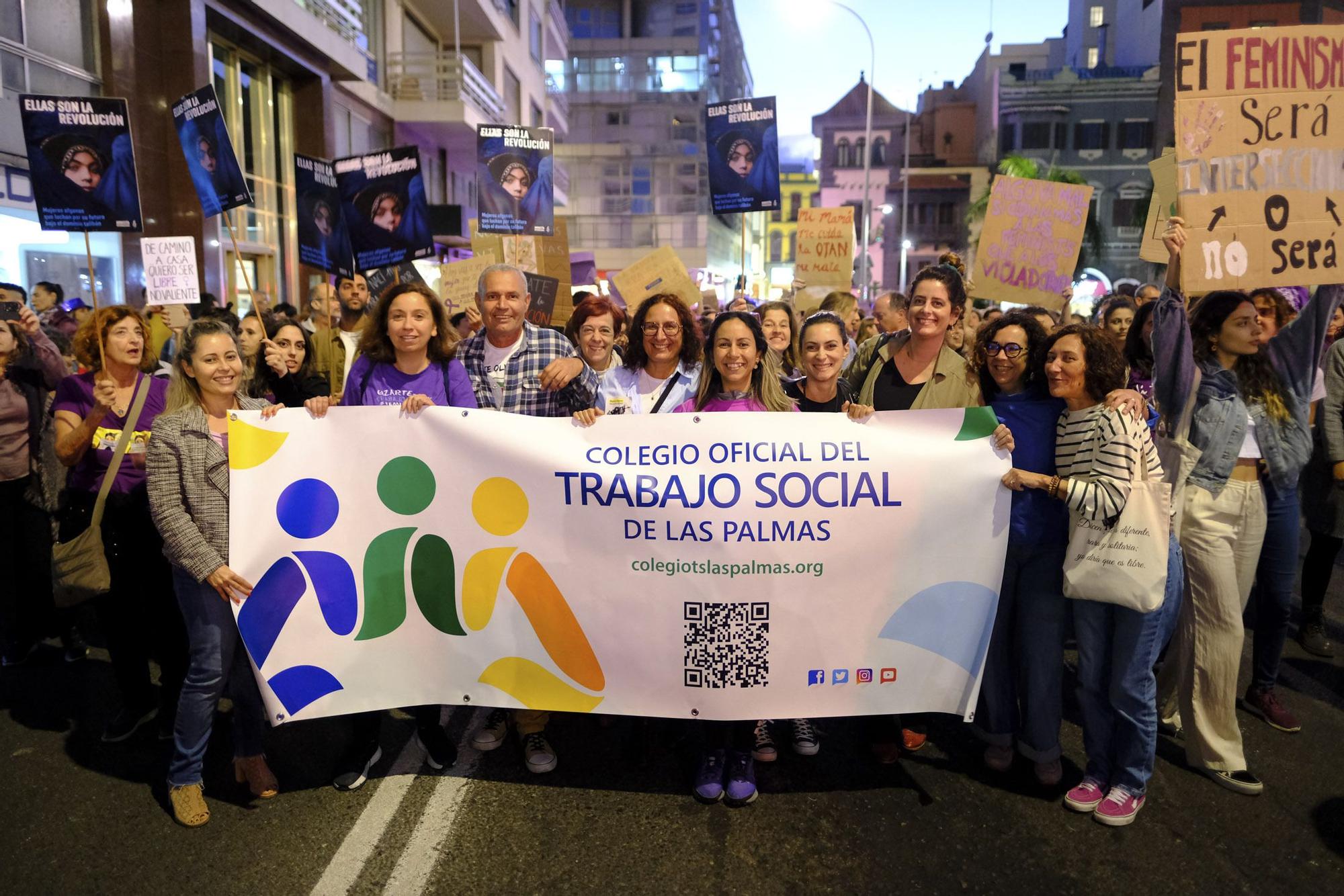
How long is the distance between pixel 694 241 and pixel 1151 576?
51731 mm

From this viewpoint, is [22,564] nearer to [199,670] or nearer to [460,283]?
[199,670]

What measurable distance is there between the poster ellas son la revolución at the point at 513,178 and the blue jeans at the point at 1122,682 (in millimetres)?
7723

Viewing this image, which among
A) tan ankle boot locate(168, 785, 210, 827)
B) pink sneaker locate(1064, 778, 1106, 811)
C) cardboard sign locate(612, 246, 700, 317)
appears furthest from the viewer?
cardboard sign locate(612, 246, 700, 317)

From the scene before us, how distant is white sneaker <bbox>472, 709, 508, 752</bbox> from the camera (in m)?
4.21

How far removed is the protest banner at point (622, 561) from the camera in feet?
12.1

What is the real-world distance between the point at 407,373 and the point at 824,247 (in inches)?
326

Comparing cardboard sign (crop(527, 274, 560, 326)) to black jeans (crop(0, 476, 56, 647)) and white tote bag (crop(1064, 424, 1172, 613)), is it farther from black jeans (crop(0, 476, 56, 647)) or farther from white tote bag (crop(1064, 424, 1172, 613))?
white tote bag (crop(1064, 424, 1172, 613))

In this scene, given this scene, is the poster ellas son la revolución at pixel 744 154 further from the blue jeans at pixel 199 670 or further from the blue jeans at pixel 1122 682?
the blue jeans at pixel 199 670

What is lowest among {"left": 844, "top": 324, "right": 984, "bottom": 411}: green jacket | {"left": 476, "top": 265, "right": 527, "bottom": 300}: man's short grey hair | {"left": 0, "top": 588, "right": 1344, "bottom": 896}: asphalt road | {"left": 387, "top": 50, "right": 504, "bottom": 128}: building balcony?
{"left": 0, "top": 588, "right": 1344, "bottom": 896}: asphalt road

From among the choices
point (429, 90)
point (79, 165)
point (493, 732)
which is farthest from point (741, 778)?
point (429, 90)

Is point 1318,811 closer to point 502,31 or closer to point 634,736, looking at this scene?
point 634,736

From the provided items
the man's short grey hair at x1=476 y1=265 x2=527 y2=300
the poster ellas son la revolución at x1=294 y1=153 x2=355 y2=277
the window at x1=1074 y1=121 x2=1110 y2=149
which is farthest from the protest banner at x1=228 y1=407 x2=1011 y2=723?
the window at x1=1074 y1=121 x2=1110 y2=149

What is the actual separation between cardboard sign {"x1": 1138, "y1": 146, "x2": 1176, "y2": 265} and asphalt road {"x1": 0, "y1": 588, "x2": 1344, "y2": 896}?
353 cm

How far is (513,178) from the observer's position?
1012cm
